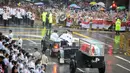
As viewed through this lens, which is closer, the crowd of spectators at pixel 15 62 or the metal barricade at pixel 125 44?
the crowd of spectators at pixel 15 62

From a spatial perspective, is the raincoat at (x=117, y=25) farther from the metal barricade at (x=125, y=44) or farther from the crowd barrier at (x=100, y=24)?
the metal barricade at (x=125, y=44)

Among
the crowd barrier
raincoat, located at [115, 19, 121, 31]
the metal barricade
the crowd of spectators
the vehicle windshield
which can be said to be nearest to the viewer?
the crowd of spectators

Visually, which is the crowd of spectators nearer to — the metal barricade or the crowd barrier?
the metal barricade

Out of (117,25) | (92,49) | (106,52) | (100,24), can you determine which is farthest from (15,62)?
(100,24)

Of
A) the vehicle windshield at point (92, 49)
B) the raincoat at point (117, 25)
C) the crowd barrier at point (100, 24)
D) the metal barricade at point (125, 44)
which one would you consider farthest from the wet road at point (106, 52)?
the vehicle windshield at point (92, 49)

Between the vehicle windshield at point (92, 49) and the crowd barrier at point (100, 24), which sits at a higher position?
the vehicle windshield at point (92, 49)

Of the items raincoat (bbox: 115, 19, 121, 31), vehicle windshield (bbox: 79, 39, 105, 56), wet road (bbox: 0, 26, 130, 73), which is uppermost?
vehicle windshield (bbox: 79, 39, 105, 56)

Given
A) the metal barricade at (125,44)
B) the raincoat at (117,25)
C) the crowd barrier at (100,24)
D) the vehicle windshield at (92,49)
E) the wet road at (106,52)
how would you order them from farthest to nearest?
the crowd barrier at (100,24), the raincoat at (117,25), the metal barricade at (125,44), the wet road at (106,52), the vehicle windshield at (92,49)

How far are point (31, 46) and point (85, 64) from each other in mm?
9131

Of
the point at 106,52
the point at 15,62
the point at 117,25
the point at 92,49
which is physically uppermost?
the point at 15,62

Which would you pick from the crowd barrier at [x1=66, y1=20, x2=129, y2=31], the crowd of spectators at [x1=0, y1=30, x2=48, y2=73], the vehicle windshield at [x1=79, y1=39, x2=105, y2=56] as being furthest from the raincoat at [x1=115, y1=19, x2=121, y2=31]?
the crowd of spectators at [x1=0, y1=30, x2=48, y2=73]

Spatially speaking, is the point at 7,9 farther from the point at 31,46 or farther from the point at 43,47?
the point at 43,47

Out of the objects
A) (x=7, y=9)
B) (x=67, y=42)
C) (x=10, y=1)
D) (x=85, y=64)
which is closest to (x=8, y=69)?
(x=85, y=64)

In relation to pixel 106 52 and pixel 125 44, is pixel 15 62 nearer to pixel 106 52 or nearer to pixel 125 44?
pixel 106 52
